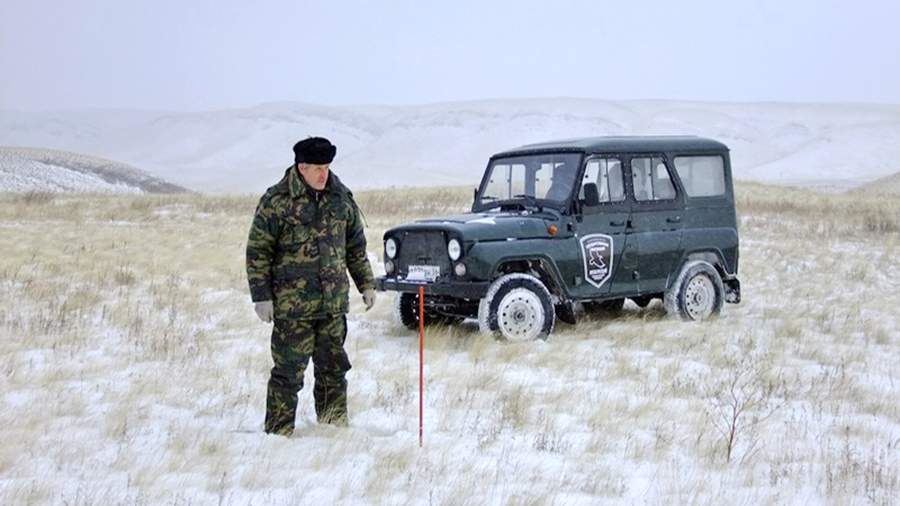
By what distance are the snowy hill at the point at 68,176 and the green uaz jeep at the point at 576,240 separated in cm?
3342

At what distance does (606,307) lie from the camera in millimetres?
11086

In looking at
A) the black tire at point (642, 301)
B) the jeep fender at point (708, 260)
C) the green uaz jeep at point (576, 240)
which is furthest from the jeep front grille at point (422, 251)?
the black tire at point (642, 301)

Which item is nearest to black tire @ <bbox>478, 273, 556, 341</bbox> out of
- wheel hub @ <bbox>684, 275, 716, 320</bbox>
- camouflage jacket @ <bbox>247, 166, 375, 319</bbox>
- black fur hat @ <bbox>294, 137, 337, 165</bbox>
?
wheel hub @ <bbox>684, 275, 716, 320</bbox>

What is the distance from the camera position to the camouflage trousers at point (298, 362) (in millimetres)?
5516

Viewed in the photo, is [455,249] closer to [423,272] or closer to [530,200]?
[423,272]

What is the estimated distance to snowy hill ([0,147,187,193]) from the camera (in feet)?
135

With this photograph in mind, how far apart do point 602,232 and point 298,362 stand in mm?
4661

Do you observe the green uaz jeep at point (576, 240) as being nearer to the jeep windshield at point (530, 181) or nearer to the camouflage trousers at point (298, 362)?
the jeep windshield at point (530, 181)

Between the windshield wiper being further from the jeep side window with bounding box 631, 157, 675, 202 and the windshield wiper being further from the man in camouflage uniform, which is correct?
the man in camouflage uniform

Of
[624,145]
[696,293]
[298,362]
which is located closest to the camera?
[298,362]

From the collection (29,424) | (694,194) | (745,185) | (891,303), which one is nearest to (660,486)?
(29,424)

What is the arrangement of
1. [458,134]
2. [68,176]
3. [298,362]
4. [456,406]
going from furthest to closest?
[458,134] < [68,176] < [456,406] < [298,362]

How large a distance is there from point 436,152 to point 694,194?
91.9 meters

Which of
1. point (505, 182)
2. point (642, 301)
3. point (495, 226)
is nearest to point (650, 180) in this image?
point (505, 182)
